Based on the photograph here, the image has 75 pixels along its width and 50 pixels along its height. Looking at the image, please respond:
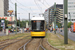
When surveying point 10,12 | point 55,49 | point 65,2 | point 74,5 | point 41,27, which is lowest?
point 55,49

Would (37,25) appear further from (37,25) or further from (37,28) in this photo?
(37,28)

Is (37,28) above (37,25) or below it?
below

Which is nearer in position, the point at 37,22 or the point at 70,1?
the point at 37,22

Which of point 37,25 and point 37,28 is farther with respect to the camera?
point 37,25

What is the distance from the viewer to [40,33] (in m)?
20.0

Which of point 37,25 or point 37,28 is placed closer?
point 37,28

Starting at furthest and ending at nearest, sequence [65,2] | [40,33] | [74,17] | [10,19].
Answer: [74,17] < [10,19] < [40,33] < [65,2]

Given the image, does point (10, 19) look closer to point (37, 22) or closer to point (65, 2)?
point (37, 22)

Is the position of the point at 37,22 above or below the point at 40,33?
above

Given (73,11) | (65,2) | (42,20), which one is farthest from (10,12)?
(65,2)

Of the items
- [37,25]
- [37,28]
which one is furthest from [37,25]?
[37,28]

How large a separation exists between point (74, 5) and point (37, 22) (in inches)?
4471

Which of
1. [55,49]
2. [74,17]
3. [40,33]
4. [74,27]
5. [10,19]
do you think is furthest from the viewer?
[74,17]

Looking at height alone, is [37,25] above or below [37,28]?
above
